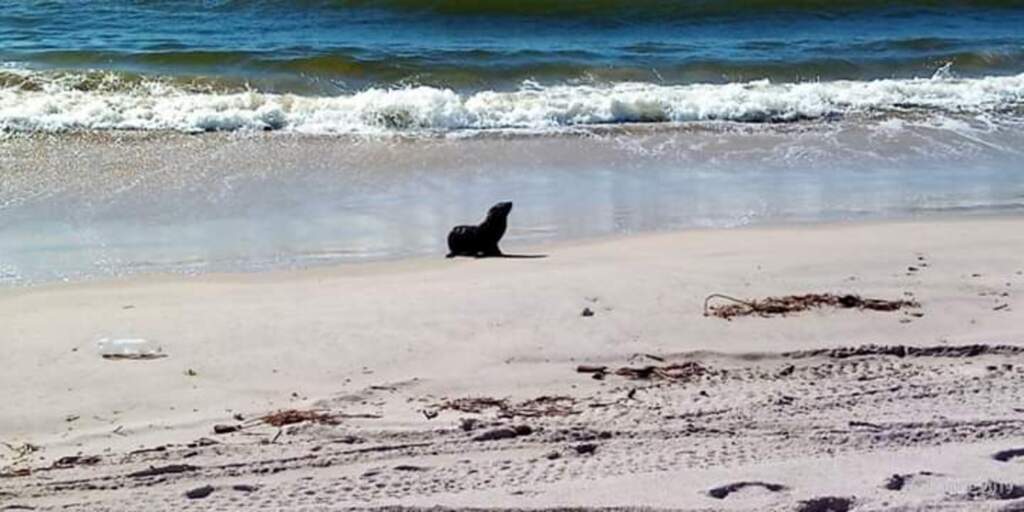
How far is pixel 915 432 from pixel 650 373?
1089 mm

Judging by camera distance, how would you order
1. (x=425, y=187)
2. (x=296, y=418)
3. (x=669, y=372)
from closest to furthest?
1. (x=296, y=418)
2. (x=669, y=372)
3. (x=425, y=187)

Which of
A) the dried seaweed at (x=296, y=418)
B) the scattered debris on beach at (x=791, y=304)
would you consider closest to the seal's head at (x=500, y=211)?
the scattered debris on beach at (x=791, y=304)

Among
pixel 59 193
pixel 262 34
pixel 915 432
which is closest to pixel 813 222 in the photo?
pixel 915 432

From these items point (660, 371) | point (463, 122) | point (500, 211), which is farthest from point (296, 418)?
point (463, 122)

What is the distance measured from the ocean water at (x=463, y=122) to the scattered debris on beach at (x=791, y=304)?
6.74 feet

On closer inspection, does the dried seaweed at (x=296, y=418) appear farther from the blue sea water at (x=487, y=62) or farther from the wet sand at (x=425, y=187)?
the blue sea water at (x=487, y=62)

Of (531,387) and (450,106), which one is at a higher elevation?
(450,106)

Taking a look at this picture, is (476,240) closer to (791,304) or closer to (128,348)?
(791,304)

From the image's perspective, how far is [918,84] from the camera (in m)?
13.5

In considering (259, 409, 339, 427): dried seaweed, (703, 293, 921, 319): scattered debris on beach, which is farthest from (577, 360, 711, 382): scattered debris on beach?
(259, 409, 339, 427): dried seaweed

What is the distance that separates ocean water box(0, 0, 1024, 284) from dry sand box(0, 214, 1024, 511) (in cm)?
120

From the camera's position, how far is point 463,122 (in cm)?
1154

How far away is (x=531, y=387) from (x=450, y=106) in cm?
715

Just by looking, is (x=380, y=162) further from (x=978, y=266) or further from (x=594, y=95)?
(x=978, y=266)
